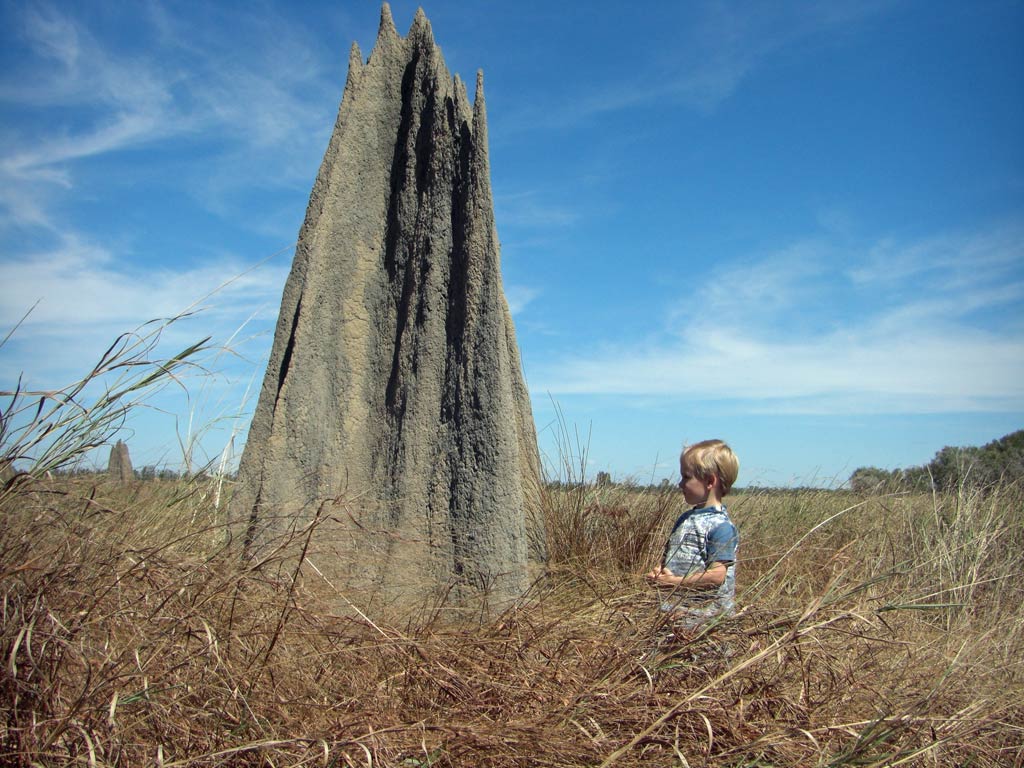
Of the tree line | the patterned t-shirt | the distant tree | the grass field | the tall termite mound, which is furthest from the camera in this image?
the distant tree

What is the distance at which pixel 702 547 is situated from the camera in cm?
296

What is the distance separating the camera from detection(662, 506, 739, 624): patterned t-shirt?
2746 millimetres

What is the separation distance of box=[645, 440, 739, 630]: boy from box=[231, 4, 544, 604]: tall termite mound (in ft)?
2.17

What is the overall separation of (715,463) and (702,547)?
1.12ft

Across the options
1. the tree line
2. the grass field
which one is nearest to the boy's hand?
the grass field

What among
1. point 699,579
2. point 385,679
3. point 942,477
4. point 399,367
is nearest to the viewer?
point 385,679

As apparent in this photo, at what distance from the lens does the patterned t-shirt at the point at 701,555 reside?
2746 millimetres

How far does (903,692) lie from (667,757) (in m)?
1.07

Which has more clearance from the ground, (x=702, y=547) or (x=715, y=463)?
(x=715, y=463)

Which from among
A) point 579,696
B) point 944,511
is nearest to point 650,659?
point 579,696

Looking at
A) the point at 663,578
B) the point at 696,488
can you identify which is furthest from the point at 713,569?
the point at 696,488

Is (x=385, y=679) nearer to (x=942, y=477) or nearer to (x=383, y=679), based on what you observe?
(x=383, y=679)

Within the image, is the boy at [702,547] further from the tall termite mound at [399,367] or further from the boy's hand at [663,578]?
the tall termite mound at [399,367]

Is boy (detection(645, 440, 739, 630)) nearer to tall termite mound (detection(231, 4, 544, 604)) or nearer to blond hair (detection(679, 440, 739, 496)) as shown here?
blond hair (detection(679, 440, 739, 496))
